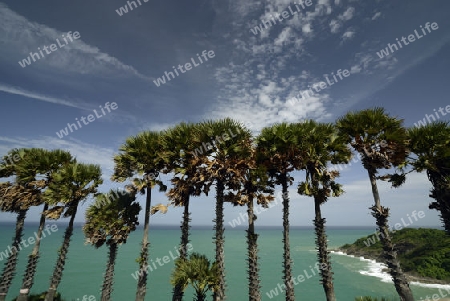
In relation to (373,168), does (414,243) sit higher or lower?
lower

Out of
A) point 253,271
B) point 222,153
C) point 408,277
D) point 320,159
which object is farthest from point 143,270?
point 408,277

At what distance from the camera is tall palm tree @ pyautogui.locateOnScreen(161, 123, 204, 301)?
14750 mm

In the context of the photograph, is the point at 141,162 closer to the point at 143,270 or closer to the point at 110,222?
the point at 110,222

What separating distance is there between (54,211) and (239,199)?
12.4m

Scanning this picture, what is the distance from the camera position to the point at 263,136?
14.8 meters

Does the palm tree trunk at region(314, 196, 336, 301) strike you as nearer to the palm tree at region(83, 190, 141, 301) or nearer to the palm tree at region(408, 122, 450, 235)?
the palm tree at region(408, 122, 450, 235)

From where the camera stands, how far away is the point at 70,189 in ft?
51.6

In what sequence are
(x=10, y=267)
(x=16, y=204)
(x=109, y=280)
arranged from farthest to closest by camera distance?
(x=16, y=204) → (x=10, y=267) → (x=109, y=280)

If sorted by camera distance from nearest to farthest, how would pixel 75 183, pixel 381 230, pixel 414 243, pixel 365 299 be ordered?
pixel 365 299 < pixel 381 230 < pixel 75 183 < pixel 414 243

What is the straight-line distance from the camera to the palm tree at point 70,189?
15.4 m

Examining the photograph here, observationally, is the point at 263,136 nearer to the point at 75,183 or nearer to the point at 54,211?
the point at 75,183

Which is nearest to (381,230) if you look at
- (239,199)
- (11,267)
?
(239,199)

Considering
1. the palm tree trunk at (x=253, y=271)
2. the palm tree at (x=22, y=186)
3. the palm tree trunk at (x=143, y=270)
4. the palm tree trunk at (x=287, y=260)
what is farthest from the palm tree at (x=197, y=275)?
the palm tree at (x=22, y=186)

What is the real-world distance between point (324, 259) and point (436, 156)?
29.3ft
